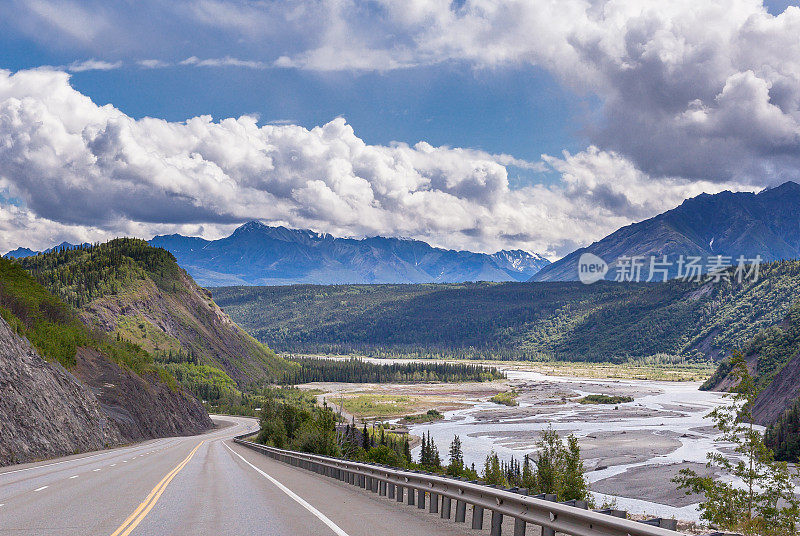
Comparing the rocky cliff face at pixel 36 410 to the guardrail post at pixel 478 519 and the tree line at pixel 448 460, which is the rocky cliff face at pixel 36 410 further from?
the guardrail post at pixel 478 519

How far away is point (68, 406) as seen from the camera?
5209 centimetres

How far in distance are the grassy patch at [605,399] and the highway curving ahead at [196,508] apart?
132355mm

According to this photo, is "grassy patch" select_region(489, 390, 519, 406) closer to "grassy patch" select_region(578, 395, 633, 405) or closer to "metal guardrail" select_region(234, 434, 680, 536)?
"grassy patch" select_region(578, 395, 633, 405)

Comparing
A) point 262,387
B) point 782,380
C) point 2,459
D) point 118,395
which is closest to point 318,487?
point 2,459

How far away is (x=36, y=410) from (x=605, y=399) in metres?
128

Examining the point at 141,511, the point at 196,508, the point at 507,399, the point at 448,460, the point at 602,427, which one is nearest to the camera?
the point at 141,511

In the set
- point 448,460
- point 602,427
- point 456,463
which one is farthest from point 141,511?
point 602,427

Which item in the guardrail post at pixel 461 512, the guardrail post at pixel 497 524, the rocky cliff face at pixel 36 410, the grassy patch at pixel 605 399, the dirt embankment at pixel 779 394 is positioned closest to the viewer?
the guardrail post at pixel 497 524

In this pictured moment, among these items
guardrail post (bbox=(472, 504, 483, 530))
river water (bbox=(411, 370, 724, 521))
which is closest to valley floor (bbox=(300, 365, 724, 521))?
river water (bbox=(411, 370, 724, 521))

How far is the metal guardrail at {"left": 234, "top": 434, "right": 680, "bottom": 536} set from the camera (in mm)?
8117

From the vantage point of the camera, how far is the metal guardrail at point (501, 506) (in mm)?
8117

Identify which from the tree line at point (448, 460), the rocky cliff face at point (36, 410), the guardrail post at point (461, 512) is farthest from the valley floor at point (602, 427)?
the rocky cliff face at point (36, 410)

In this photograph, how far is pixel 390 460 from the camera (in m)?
66.0

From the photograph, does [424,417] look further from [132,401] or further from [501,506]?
[501,506]
